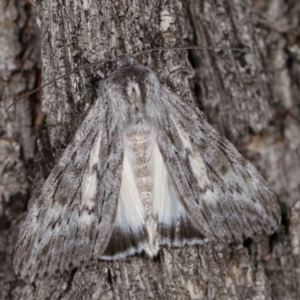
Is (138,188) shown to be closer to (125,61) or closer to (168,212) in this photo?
(168,212)

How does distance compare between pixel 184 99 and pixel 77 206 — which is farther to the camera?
pixel 184 99

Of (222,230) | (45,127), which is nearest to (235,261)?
(222,230)

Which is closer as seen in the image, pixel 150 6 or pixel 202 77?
pixel 150 6

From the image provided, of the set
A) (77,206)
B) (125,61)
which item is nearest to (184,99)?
(125,61)

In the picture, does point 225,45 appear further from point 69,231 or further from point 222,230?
point 69,231

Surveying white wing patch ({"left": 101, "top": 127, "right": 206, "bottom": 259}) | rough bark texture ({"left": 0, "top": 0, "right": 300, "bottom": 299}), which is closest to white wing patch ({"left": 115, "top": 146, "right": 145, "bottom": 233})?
white wing patch ({"left": 101, "top": 127, "right": 206, "bottom": 259})

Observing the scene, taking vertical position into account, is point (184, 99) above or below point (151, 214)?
above
